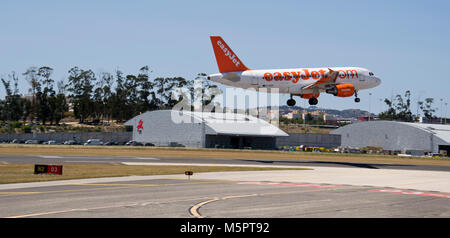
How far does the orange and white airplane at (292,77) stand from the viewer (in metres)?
48.2

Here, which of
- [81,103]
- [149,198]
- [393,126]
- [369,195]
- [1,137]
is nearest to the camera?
[149,198]

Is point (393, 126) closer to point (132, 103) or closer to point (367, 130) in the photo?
point (367, 130)

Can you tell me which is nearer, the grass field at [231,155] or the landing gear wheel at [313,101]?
the landing gear wheel at [313,101]

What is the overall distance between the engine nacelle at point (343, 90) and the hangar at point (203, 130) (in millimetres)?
48469

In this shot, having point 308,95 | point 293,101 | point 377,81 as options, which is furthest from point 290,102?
point 377,81

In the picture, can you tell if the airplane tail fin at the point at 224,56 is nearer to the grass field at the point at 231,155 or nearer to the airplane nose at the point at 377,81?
the airplane nose at the point at 377,81

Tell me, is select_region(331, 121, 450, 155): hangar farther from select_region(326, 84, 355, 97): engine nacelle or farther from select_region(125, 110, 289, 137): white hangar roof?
select_region(326, 84, 355, 97): engine nacelle

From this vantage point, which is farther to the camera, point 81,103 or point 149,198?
point 81,103

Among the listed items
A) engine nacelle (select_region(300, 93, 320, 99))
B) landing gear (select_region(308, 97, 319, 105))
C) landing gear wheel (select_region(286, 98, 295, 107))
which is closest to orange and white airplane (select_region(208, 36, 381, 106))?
engine nacelle (select_region(300, 93, 320, 99))

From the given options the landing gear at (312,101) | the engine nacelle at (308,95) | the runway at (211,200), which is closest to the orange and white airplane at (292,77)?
the engine nacelle at (308,95)

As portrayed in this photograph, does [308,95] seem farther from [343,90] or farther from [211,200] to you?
[211,200]

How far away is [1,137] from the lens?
113000mm
